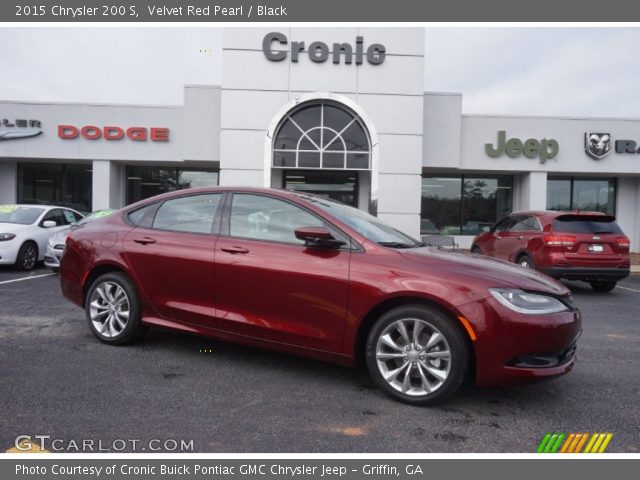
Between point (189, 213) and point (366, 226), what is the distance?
164cm

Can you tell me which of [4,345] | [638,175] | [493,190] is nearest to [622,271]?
[4,345]

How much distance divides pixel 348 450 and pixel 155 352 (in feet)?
7.79

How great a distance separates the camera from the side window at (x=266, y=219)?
12.2ft

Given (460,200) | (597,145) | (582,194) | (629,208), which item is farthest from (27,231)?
(629,208)

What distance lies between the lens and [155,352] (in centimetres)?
423

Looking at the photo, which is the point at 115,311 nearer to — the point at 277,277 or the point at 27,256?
the point at 277,277

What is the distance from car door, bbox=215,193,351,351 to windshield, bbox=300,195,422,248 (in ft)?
0.65

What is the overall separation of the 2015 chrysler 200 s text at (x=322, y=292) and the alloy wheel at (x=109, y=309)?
1 centimetres

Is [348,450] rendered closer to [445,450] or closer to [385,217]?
[445,450]

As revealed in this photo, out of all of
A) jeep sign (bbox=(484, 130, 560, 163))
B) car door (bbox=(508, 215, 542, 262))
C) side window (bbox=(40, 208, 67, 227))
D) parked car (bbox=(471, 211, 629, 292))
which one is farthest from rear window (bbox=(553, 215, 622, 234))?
side window (bbox=(40, 208, 67, 227))

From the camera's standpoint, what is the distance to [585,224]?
8164mm

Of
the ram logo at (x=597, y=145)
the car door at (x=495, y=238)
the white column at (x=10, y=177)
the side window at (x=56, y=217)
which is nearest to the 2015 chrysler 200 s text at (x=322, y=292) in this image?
the car door at (x=495, y=238)

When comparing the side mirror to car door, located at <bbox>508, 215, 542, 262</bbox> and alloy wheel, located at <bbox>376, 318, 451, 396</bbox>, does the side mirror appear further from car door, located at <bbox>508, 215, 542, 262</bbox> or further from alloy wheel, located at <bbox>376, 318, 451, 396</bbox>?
car door, located at <bbox>508, 215, 542, 262</bbox>

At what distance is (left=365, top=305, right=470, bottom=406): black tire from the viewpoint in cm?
303
